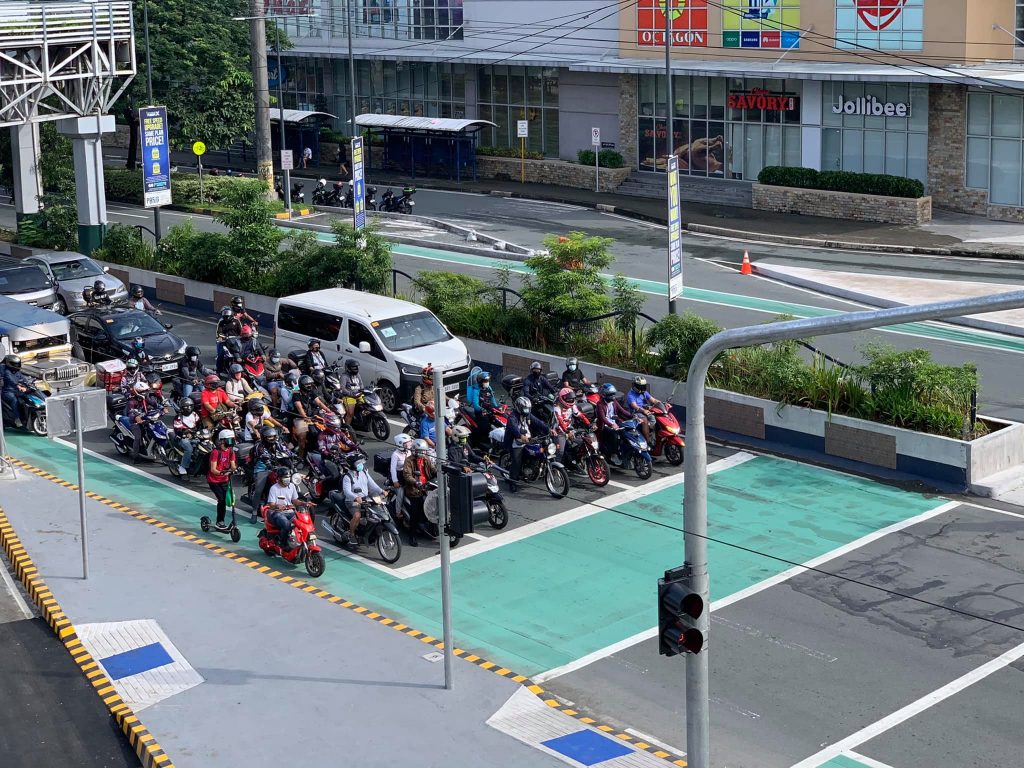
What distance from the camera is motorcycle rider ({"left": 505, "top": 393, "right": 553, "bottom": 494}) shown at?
2180 cm

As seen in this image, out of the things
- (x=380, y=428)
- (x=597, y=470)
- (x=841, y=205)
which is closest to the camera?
(x=597, y=470)

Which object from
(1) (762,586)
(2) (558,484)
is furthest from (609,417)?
(1) (762,586)

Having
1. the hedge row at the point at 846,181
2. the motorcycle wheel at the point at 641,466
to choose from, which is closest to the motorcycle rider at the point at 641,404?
the motorcycle wheel at the point at 641,466

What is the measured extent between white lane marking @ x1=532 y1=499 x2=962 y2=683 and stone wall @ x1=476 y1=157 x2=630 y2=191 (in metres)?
34.2

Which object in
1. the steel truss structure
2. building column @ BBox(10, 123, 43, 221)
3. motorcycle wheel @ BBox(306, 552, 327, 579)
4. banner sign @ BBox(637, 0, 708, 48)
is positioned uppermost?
banner sign @ BBox(637, 0, 708, 48)

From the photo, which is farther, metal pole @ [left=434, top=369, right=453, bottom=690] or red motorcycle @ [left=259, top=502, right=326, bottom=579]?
red motorcycle @ [left=259, top=502, right=326, bottom=579]

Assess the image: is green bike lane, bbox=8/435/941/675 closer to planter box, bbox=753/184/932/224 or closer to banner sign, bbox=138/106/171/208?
banner sign, bbox=138/106/171/208

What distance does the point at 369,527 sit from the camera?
19344 millimetres

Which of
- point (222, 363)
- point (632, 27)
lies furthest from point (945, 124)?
point (222, 363)

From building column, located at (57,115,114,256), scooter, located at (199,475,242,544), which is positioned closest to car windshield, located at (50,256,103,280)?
building column, located at (57,115,114,256)

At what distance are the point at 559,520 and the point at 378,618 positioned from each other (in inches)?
167

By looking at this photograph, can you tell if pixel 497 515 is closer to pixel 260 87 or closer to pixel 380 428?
pixel 380 428

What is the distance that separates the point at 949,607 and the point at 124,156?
56.7 m

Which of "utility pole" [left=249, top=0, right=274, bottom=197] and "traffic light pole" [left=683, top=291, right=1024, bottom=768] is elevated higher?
"utility pole" [left=249, top=0, right=274, bottom=197]
